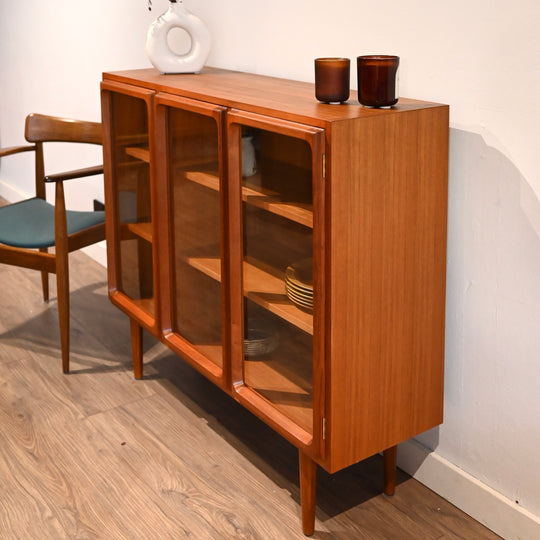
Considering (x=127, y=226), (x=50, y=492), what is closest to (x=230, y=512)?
(x=50, y=492)

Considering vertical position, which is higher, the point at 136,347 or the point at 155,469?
the point at 136,347

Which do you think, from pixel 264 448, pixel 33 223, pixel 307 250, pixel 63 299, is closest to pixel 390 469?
pixel 264 448

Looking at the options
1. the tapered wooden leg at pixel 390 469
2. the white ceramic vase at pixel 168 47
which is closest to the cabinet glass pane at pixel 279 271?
the tapered wooden leg at pixel 390 469

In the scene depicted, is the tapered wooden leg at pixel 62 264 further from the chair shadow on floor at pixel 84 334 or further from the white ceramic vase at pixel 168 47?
the white ceramic vase at pixel 168 47

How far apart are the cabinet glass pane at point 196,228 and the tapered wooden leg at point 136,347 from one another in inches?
12.8

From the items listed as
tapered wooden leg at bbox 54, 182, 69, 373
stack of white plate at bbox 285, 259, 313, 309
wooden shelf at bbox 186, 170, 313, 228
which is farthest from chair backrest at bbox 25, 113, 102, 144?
stack of white plate at bbox 285, 259, 313, 309

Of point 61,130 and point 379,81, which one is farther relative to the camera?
point 61,130

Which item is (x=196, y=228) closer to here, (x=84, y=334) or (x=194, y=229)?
(x=194, y=229)

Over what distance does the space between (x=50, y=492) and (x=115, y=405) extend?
45cm

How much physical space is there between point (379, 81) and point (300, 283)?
18.5 inches

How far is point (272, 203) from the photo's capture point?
1678 mm

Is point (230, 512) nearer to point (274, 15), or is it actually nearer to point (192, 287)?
point (192, 287)

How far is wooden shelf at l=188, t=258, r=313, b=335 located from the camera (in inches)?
66.9

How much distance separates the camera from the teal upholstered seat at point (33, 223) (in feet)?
8.25
